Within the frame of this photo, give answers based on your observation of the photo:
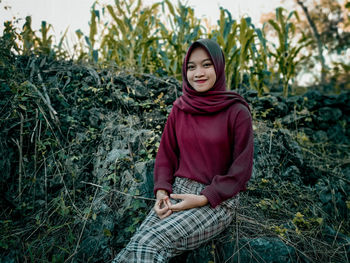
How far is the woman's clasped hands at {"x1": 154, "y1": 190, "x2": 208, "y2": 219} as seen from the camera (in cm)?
127

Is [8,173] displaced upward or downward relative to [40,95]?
downward

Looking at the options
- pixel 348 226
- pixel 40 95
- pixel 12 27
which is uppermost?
pixel 12 27

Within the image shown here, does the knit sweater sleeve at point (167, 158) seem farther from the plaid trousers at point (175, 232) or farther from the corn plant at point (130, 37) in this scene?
the corn plant at point (130, 37)

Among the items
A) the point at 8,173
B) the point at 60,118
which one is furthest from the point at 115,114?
the point at 8,173

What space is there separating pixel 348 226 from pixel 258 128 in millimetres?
1108

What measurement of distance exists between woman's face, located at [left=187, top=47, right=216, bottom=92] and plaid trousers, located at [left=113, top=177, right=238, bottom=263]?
57cm

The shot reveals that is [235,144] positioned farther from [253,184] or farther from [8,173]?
[8,173]

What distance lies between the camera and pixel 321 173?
2.48m

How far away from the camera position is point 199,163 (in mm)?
1444

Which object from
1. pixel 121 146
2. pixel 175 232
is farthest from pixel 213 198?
pixel 121 146

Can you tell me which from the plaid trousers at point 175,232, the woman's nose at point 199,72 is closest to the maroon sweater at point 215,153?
the plaid trousers at point 175,232

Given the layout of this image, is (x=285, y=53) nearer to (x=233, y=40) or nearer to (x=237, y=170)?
(x=233, y=40)

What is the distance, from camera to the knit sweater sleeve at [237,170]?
126 cm

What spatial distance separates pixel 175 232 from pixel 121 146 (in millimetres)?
1111
